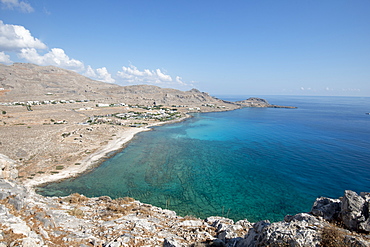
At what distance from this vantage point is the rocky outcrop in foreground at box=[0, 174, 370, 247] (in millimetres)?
7684

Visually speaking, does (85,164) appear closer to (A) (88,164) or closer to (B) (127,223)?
(A) (88,164)

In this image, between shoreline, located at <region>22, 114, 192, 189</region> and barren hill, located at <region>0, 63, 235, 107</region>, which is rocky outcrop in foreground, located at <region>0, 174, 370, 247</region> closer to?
shoreline, located at <region>22, 114, 192, 189</region>

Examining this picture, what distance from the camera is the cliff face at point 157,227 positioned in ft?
25.2

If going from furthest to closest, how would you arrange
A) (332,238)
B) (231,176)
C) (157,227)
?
(231,176)
(157,227)
(332,238)

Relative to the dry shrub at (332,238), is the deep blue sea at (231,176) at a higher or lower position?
lower

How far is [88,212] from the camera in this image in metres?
15.0

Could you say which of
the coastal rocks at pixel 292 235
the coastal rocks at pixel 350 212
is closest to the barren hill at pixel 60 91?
the coastal rocks at pixel 292 235

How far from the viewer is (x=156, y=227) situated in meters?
13.1

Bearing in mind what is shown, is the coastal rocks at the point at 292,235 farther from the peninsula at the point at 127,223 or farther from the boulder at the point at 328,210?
the boulder at the point at 328,210

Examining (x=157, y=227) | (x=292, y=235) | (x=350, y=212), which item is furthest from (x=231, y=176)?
(x=292, y=235)

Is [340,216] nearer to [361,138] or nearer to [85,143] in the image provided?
[85,143]

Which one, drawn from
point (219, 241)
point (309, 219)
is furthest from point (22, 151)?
point (309, 219)

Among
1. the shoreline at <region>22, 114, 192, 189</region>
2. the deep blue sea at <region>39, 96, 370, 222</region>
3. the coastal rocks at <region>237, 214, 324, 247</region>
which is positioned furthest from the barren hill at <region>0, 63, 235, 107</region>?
the coastal rocks at <region>237, 214, 324, 247</region>

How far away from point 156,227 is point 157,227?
0.08 meters
